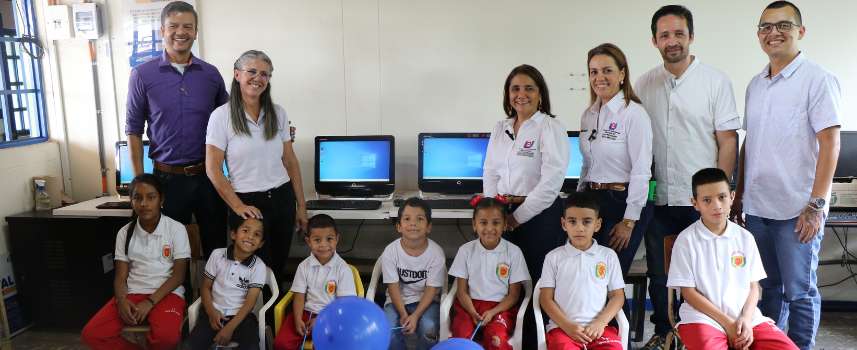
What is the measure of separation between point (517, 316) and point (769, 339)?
0.90 metres

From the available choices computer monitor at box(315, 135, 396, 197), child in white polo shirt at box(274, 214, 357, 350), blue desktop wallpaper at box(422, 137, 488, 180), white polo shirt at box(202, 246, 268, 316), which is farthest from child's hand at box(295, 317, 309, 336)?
blue desktop wallpaper at box(422, 137, 488, 180)

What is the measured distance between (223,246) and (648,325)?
94.6 inches

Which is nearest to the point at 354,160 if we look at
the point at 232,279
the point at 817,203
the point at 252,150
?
the point at 252,150

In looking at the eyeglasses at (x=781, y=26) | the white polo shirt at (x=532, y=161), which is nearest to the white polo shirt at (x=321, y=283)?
the white polo shirt at (x=532, y=161)

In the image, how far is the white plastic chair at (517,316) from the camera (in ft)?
7.36

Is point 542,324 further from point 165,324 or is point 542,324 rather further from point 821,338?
point 821,338

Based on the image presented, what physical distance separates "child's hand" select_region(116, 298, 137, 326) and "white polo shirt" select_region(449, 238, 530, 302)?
146 centimetres

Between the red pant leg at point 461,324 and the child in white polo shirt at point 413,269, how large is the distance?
3.6 inches

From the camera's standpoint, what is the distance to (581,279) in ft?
7.24

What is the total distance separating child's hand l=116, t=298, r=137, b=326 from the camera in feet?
7.94

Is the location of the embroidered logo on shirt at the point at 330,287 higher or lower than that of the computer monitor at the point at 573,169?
lower

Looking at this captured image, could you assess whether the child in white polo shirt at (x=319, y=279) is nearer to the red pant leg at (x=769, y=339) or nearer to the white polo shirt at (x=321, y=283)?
the white polo shirt at (x=321, y=283)

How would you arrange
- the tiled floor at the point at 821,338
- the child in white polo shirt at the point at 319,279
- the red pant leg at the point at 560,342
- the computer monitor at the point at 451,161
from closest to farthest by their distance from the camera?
the red pant leg at the point at 560,342
the child in white polo shirt at the point at 319,279
the tiled floor at the point at 821,338
the computer monitor at the point at 451,161

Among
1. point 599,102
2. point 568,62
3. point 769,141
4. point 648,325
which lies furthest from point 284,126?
point 648,325
